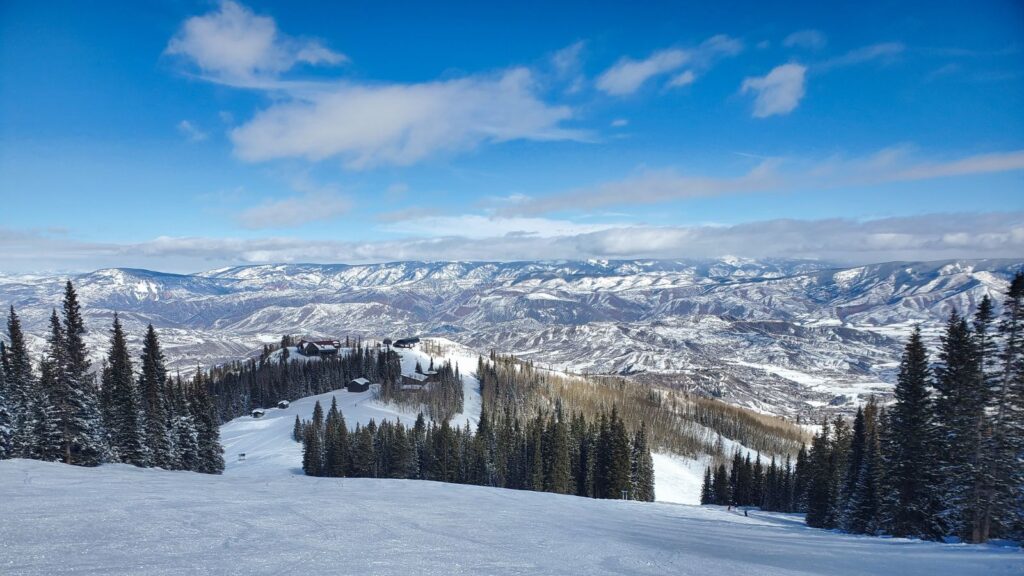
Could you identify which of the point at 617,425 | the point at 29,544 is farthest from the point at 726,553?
the point at 617,425

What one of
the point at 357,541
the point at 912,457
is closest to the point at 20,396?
the point at 357,541

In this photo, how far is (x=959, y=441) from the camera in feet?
102

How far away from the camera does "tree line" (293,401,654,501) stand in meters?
68.9

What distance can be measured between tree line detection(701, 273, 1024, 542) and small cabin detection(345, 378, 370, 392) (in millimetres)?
144630

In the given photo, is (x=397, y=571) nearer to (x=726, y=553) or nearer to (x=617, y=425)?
(x=726, y=553)

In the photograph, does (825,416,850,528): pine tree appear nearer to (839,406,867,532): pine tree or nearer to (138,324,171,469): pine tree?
(839,406,867,532): pine tree

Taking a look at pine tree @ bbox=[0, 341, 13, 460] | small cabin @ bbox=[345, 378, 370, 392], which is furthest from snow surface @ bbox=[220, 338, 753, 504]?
pine tree @ bbox=[0, 341, 13, 460]

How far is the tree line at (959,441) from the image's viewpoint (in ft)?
94.8

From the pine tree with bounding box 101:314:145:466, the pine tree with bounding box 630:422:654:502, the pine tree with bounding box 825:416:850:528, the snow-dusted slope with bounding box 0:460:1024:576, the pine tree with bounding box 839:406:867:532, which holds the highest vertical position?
the snow-dusted slope with bounding box 0:460:1024:576

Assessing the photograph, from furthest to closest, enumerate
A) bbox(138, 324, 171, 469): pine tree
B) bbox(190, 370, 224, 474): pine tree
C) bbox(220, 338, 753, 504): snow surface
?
1. bbox(220, 338, 753, 504): snow surface
2. bbox(190, 370, 224, 474): pine tree
3. bbox(138, 324, 171, 469): pine tree

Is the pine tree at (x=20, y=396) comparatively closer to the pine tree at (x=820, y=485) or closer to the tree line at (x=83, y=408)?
the tree line at (x=83, y=408)

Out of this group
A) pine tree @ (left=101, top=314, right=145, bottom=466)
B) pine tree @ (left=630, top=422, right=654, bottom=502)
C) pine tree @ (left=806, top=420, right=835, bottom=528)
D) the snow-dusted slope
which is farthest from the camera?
pine tree @ (left=630, top=422, right=654, bottom=502)

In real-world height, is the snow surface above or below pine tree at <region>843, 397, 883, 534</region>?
below

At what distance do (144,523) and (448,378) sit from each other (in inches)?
6085
